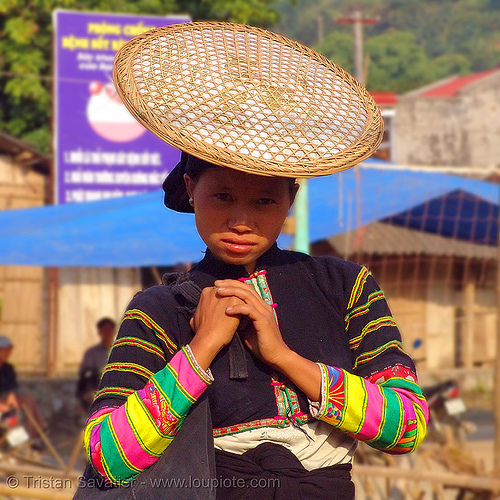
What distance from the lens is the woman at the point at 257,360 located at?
142cm

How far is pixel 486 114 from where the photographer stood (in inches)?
734

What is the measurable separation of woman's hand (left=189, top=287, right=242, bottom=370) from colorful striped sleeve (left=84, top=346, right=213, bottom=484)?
2 centimetres

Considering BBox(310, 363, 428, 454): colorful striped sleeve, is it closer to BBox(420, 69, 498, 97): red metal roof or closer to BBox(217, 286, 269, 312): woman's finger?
BBox(217, 286, 269, 312): woman's finger

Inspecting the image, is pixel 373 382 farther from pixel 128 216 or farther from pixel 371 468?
pixel 128 216

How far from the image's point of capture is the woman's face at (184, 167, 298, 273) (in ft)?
4.88

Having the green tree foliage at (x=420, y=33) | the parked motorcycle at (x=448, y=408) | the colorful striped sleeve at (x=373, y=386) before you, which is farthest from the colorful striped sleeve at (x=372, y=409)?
the green tree foliage at (x=420, y=33)

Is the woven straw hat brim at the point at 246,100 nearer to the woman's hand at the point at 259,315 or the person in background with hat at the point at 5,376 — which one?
the woman's hand at the point at 259,315

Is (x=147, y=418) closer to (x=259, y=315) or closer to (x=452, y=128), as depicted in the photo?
(x=259, y=315)

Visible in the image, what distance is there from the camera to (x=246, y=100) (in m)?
1.48

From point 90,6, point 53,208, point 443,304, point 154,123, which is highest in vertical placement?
point 90,6

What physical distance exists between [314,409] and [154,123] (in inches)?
20.9

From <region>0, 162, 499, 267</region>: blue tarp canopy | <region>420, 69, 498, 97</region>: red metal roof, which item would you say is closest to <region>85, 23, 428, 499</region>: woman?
<region>0, 162, 499, 267</region>: blue tarp canopy

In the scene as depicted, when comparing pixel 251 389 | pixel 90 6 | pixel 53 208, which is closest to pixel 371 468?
pixel 251 389

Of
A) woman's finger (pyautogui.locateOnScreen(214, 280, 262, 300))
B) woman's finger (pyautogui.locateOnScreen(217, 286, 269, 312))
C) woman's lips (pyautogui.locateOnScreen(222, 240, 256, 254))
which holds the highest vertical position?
woman's lips (pyautogui.locateOnScreen(222, 240, 256, 254))
